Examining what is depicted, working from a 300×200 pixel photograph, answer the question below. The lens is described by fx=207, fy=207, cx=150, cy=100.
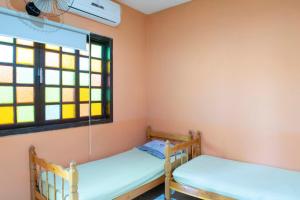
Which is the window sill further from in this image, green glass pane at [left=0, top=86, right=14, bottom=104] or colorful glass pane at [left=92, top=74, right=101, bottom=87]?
colorful glass pane at [left=92, top=74, right=101, bottom=87]

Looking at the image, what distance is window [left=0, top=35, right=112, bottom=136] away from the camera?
2014 millimetres

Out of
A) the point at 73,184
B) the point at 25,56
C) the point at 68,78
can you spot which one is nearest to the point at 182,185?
the point at 73,184

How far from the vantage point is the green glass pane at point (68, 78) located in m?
2.44

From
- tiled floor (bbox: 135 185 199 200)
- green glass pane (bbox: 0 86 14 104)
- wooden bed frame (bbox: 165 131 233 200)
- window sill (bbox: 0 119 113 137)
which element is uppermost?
green glass pane (bbox: 0 86 14 104)

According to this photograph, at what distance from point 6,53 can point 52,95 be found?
23.3 inches

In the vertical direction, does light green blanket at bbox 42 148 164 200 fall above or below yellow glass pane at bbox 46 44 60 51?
below

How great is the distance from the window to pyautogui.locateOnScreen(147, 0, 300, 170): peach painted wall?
0.92 metres

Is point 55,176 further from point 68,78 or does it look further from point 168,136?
point 168,136

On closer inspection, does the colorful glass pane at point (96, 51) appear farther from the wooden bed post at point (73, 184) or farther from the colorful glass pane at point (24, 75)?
the wooden bed post at point (73, 184)

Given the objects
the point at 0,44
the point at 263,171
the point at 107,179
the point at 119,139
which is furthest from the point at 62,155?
the point at 263,171

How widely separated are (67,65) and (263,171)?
2482 mm

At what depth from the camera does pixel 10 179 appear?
1.93 m

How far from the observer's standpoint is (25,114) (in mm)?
2117

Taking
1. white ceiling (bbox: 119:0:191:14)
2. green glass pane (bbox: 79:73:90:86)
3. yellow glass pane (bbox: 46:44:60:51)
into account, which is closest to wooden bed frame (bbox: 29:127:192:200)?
green glass pane (bbox: 79:73:90:86)
